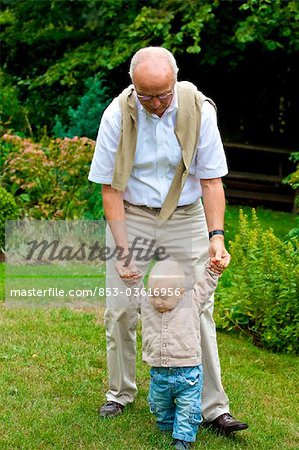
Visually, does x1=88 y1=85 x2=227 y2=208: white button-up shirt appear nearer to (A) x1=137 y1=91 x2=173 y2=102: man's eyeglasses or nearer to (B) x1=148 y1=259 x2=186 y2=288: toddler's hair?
(A) x1=137 y1=91 x2=173 y2=102: man's eyeglasses

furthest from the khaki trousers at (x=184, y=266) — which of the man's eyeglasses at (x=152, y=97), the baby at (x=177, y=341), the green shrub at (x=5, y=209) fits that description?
the green shrub at (x=5, y=209)

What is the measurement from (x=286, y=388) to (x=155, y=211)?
63.7 inches

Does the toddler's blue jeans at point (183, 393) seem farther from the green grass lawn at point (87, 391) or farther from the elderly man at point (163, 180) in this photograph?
the elderly man at point (163, 180)

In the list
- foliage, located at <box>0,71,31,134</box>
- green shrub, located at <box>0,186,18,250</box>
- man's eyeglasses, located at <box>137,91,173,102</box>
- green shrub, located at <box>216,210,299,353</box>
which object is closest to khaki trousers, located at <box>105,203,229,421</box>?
man's eyeglasses, located at <box>137,91,173,102</box>

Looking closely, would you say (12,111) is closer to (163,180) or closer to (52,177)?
(52,177)

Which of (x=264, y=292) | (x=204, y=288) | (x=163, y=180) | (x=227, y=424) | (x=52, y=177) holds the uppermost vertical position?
(x=163, y=180)

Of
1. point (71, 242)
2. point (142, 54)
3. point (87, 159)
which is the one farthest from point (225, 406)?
point (87, 159)

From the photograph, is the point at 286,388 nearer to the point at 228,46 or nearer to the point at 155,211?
the point at 155,211

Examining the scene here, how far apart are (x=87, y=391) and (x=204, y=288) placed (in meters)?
1.14

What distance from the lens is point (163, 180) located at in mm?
4039

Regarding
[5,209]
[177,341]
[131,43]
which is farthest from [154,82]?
[131,43]

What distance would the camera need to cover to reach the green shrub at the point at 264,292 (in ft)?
18.8

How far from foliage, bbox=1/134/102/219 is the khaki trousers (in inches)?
169

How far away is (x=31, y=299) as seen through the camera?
664 cm
